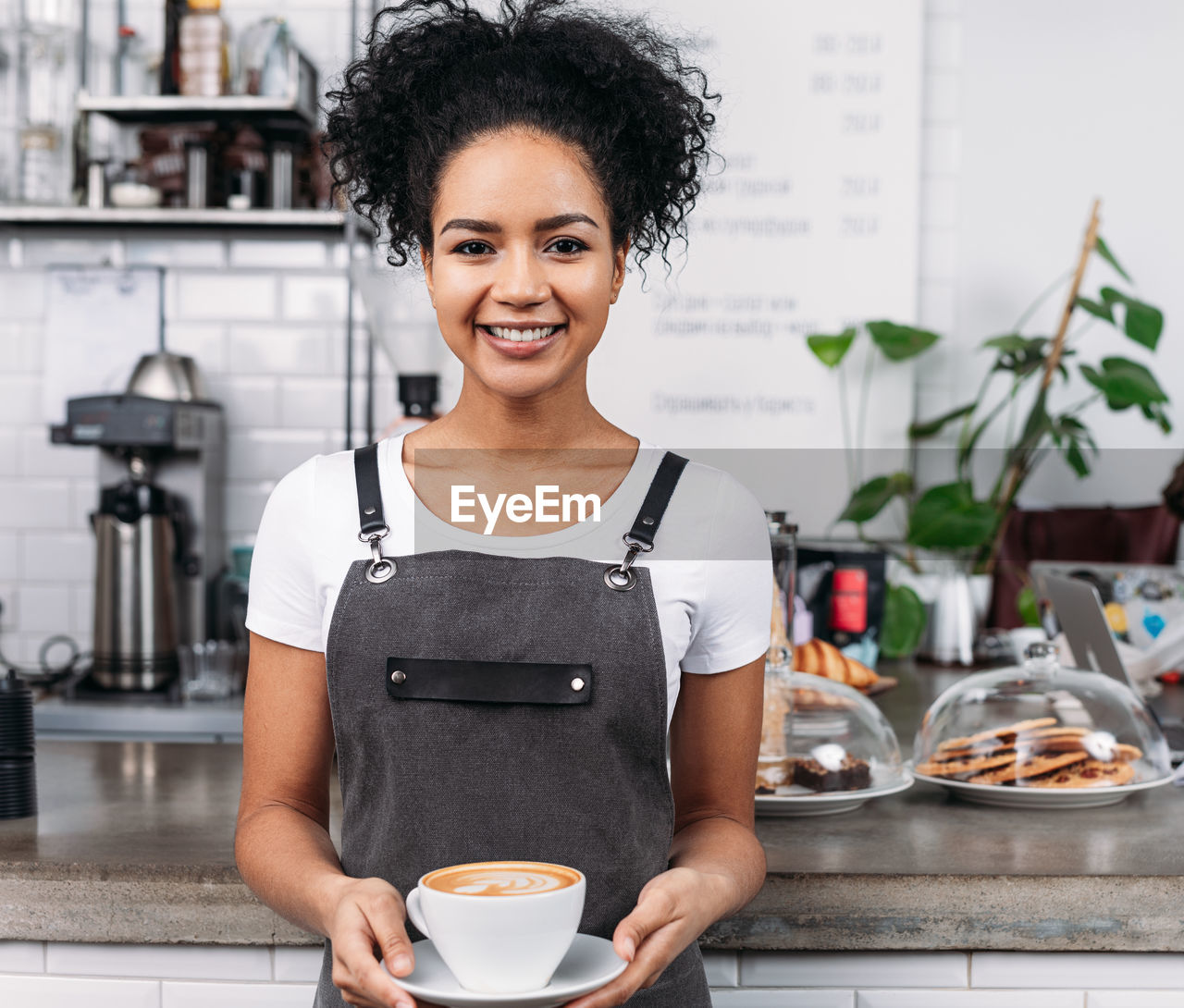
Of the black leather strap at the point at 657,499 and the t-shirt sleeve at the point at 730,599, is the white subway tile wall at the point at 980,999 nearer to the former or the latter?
the t-shirt sleeve at the point at 730,599

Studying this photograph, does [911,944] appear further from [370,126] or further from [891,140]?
[891,140]

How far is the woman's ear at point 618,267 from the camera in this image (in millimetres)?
1025

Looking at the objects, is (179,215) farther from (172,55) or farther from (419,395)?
(419,395)

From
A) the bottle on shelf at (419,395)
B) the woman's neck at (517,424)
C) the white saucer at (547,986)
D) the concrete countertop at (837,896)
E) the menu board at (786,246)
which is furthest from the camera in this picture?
the menu board at (786,246)

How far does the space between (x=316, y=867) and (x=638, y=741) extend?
260 millimetres

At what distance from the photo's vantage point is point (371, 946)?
0.79 metres

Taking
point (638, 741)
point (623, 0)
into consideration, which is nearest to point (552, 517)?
point (638, 741)

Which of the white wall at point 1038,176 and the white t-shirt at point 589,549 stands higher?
the white wall at point 1038,176

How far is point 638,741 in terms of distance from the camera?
0.99m

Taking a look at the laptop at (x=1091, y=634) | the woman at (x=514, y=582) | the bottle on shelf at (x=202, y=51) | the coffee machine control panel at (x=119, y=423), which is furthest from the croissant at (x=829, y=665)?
the bottle on shelf at (x=202, y=51)

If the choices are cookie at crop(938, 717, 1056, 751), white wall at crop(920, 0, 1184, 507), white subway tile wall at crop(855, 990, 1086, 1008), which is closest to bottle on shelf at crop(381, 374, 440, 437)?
cookie at crop(938, 717, 1056, 751)

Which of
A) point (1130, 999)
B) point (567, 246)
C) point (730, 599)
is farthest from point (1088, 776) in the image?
point (567, 246)

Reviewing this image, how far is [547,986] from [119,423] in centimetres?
188

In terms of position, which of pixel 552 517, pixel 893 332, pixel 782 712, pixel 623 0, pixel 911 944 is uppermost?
pixel 623 0
